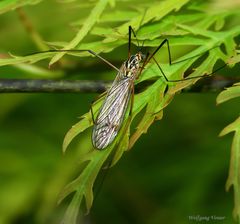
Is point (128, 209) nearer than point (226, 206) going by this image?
No

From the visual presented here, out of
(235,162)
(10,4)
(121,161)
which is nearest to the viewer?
(235,162)

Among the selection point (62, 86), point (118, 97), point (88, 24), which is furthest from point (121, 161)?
point (62, 86)

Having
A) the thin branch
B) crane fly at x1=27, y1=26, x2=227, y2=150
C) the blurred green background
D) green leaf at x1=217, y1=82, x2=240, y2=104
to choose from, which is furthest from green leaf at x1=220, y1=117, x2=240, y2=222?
the blurred green background

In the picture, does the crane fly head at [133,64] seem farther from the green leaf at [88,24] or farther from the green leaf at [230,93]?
the green leaf at [230,93]

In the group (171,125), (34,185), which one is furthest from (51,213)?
(171,125)

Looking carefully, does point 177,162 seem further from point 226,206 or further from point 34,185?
point 34,185

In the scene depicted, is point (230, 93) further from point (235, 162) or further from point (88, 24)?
point (88, 24)
